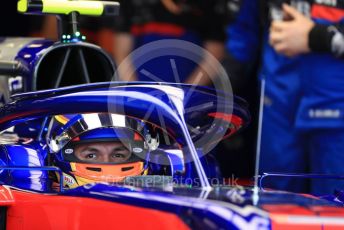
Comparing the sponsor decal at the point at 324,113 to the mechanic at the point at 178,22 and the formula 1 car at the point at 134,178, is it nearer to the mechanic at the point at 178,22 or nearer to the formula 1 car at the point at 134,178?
the mechanic at the point at 178,22

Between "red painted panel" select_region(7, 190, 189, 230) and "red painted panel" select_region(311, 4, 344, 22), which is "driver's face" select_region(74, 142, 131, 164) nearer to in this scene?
"red painted panel" select_region(7, 190, 189, 230)

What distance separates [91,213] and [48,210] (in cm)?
28

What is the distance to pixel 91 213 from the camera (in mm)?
4539

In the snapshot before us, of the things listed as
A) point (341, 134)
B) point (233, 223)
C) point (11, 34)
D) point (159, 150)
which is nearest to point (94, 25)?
point (11, 34)

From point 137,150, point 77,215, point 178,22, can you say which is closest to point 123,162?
point 137,150

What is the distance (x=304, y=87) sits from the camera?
7.18 metres

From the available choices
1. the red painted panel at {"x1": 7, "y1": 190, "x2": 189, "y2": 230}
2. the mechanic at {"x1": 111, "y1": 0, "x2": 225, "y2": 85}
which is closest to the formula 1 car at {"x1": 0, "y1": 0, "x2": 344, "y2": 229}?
the red painted panel at {"x1": 7, "y1": 190, "x2": 189, "y2": 230}

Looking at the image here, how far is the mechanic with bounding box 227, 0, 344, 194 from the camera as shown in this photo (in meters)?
7.07

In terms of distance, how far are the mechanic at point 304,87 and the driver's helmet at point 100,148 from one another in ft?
6.38

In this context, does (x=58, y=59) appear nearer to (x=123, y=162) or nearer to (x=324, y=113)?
(x=123, y=162)

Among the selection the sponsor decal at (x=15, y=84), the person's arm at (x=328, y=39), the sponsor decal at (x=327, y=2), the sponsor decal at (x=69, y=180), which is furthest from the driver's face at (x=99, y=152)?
the sponsor decal at (x=327, y=2)

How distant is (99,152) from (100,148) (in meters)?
0.02

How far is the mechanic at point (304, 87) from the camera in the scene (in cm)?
707

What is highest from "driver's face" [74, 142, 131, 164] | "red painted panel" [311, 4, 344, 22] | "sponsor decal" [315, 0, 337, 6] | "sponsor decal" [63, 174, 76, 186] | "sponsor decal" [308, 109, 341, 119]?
"sponsor decal" [315, 0, 337, 6]
